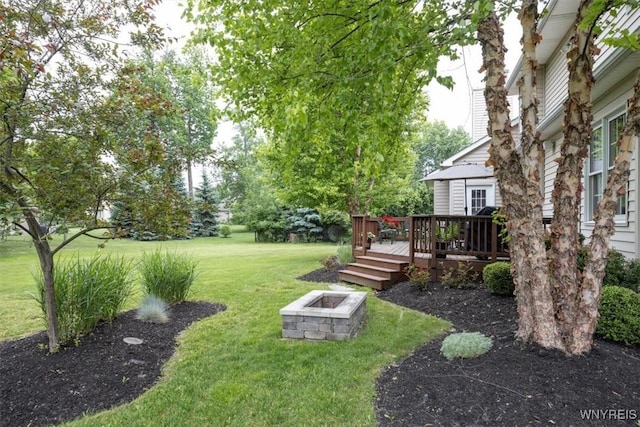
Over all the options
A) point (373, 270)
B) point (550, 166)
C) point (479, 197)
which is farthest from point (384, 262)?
point (479, 197)

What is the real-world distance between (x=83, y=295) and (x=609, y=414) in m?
4.67

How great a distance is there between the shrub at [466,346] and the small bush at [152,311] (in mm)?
3634

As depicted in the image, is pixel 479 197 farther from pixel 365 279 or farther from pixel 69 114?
pixel 69 114

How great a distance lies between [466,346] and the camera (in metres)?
3.34

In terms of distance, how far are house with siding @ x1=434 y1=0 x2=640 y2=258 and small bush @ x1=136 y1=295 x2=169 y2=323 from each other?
18.8ft

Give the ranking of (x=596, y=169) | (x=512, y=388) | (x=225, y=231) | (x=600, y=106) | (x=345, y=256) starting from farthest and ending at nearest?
(x=225, y=231) → (x=345, y=256) → (x=596, y=169) → (x=600, y=106) → (x=512, y=388)

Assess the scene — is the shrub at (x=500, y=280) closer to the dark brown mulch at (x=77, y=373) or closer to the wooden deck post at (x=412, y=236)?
the wooden deck post at (x=412, y=236)

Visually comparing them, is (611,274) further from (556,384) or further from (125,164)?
(125,164)

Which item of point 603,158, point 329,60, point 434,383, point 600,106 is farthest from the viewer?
point 600,106

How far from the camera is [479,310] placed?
17.0ft

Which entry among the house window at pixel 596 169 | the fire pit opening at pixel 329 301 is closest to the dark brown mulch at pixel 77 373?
the fire pit opening at pixel 329 301

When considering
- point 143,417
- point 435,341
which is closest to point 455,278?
point 435,341

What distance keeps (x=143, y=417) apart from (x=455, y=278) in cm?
526

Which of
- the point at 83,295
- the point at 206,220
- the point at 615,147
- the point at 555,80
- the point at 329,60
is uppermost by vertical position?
the point at 555,80
